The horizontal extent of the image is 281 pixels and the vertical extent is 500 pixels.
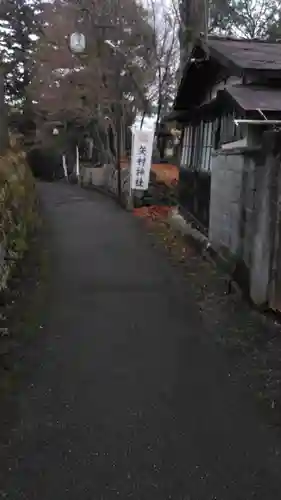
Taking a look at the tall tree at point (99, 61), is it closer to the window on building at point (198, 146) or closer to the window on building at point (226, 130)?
the window on building at point (198, 146)

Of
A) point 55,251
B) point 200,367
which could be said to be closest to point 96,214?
point 55,251

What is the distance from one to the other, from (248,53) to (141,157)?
11043 millimetres

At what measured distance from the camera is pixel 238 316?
280 inches

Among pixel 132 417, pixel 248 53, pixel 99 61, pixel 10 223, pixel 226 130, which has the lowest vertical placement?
pixel 132 417

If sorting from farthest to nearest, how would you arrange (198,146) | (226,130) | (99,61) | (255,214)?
(99,61) < (198,146) < (226,130) < (255,214)

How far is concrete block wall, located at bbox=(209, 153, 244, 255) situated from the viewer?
834cm

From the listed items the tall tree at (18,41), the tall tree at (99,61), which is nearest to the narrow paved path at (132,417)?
the tall tree at (99,61)

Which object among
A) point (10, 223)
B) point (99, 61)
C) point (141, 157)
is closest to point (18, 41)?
point (99, 61)

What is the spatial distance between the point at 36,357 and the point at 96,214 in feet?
52.8

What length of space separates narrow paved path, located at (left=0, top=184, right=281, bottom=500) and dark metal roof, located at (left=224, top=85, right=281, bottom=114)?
2871 mm

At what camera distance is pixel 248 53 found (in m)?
10.2

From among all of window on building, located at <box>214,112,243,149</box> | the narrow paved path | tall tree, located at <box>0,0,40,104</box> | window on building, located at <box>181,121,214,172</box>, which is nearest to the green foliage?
the narrow paved path

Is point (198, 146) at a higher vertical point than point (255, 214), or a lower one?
higher

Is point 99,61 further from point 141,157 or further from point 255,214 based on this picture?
point 255,214
